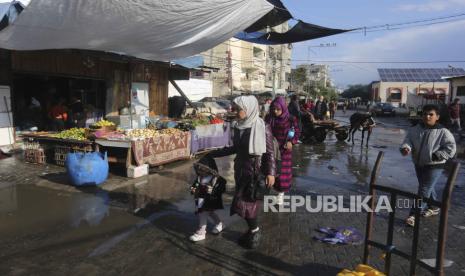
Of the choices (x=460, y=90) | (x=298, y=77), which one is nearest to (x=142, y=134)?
(x=460, y=90)

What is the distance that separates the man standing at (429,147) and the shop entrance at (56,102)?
10215mm

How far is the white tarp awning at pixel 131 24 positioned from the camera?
213 inches

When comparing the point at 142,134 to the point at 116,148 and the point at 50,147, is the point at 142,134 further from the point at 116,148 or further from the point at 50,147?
the point at 50,147

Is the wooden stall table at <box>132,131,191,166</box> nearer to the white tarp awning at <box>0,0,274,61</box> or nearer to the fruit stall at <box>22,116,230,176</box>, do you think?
the fruit stall at <box>22,116,230,176</box>

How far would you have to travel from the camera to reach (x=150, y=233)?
5023 mm

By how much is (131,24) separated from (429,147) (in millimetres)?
4668

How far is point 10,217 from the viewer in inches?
219

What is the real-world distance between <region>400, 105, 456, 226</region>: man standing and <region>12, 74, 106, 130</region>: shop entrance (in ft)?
33.5

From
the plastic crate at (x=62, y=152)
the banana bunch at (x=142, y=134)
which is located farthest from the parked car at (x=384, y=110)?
the plastic crate at (x=62, y=152)

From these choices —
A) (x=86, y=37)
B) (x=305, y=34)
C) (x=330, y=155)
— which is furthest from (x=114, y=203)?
(x=330, y=155)

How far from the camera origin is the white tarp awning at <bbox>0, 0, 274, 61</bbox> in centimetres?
542

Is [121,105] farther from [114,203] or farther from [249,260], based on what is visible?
[249,260]

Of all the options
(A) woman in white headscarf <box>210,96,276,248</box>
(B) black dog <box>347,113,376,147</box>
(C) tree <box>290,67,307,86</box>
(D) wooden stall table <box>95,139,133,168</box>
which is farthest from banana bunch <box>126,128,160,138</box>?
(C) tree <box>290,67,307,86</box>

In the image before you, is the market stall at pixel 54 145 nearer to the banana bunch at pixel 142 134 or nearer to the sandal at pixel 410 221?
the banana bunch at pixel 142 134
